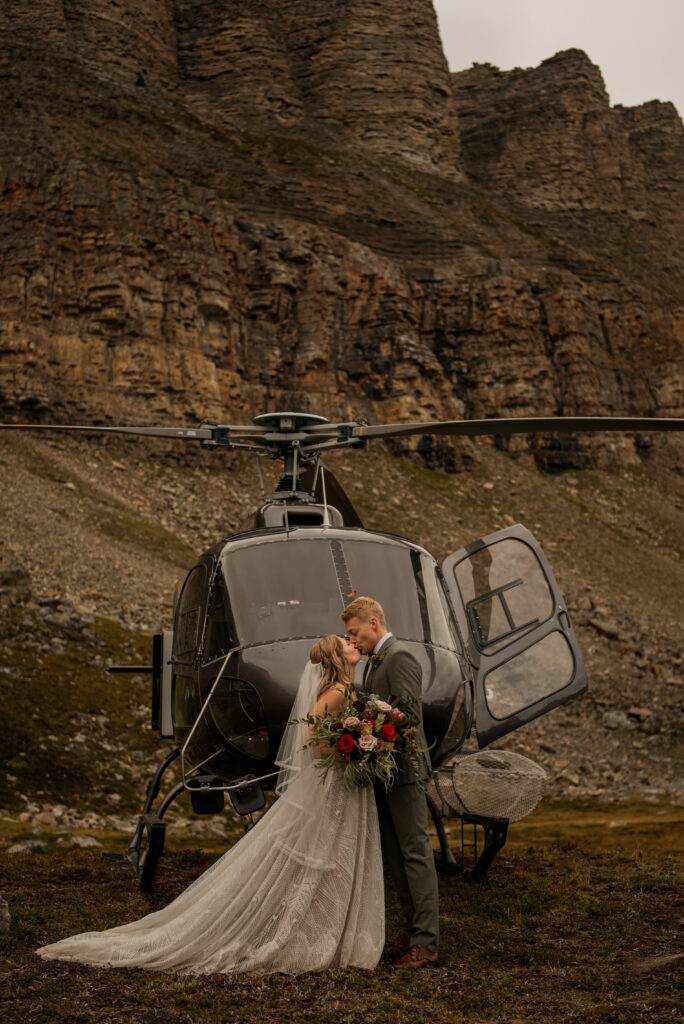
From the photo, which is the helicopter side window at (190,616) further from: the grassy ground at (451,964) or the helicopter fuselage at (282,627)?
the grassy ground at (451,964)

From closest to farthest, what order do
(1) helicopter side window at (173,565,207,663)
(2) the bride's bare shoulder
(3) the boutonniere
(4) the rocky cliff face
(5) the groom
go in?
(5) the groom, (2) the bride's bare shoulder, (3) the boutonniere, (1) helicopter side window at (173,565,207,663), (4) the rocky cliff face

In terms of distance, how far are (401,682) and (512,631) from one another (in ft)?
8.35

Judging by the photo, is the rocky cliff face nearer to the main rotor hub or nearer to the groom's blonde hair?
the main rotor hub

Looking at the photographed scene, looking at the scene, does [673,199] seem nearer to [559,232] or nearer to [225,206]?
[559,232]

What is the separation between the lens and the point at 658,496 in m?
48.4

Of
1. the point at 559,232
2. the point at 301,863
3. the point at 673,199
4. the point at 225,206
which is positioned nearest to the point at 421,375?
the point at 225,206

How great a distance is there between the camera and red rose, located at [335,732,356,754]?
486 cm

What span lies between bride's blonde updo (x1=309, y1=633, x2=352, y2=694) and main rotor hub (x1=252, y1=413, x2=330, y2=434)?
9.66ft

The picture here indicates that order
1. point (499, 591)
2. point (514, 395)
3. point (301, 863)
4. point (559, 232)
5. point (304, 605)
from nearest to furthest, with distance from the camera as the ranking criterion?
point (301, 863)
point (304, 605)
point (499, 591)
point (514, 395)
point (559, 232)

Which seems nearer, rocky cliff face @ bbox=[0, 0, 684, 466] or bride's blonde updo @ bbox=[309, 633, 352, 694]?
bride's blonde updo @ bbox=[309, 633, 352, 694]

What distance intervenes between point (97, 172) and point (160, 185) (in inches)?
107

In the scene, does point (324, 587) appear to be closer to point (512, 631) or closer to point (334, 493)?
point (512, 631)

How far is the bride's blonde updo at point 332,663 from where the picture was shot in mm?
5184

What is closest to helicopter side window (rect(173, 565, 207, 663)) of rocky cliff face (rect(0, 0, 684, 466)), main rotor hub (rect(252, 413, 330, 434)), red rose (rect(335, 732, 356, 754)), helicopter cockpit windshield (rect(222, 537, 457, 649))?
helicopter cockpit windshield (rect(222, 537, 457, 649))
